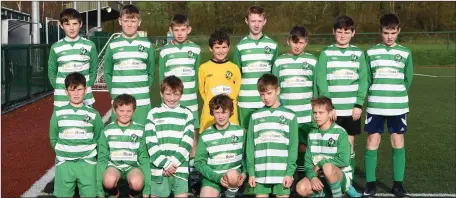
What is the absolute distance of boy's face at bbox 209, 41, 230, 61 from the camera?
5762 millimetres

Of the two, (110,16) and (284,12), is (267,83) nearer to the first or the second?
(284,12)

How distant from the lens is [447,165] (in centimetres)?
716

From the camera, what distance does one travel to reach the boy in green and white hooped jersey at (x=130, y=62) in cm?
585

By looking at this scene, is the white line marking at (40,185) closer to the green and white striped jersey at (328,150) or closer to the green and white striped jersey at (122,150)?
the green and white striped jersey at (122,150)

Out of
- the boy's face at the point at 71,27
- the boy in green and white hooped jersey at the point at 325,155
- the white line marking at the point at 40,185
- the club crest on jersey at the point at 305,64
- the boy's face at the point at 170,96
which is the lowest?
the white line marking at the point at 40,185

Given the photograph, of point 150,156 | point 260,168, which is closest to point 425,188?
point 260,168

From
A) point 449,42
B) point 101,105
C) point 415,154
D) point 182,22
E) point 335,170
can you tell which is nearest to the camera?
point 335,170

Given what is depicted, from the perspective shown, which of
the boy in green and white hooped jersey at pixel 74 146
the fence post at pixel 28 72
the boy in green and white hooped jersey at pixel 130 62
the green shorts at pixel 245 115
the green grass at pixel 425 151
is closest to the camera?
the boy in green and white hooped jersey at pixel 74 146

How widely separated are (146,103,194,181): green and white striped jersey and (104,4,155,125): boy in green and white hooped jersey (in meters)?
0.73

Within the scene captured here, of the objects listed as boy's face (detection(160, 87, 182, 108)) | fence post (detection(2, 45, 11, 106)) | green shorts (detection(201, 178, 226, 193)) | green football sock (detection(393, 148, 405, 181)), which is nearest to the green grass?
green football sock (detection(393, 148, 405, 181))

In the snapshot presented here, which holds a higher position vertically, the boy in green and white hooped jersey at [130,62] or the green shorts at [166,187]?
the boy in green and white hooped jersey at [130,62]

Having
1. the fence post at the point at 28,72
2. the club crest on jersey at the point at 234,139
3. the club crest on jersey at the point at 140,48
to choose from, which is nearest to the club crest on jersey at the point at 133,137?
the club crest on jersey at the point at 234,139

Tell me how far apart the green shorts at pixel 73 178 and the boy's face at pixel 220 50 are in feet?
5.42

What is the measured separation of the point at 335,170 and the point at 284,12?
31.1 meters
